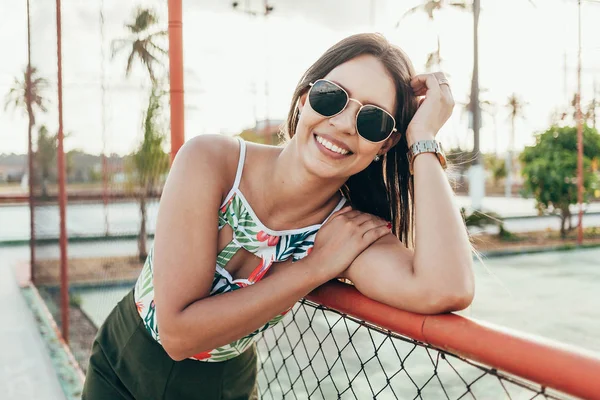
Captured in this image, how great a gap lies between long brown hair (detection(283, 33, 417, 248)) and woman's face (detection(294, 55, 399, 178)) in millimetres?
30

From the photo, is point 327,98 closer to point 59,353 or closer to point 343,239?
point 343,239

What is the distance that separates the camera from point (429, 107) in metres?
1.48

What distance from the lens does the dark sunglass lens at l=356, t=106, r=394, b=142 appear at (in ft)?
4.40

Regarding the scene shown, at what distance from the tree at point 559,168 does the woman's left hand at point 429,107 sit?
46.2 feet

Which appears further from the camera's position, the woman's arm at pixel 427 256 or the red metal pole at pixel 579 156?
the red metal pole at pixel 579 156

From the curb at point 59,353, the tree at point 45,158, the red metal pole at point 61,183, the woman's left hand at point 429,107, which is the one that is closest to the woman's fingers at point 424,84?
the woman's left hand at point 429,107

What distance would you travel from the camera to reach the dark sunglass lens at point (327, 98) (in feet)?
4.43

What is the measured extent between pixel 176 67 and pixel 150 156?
1.53 m

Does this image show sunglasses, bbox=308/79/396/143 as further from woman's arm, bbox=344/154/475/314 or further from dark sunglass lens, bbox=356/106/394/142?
woman's arm, bbox=344/154/475/314

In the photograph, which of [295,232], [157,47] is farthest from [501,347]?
[157,47]

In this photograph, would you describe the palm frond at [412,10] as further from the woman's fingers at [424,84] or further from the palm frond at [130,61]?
the woman's fingers at [424,84]

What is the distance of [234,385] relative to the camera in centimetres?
159

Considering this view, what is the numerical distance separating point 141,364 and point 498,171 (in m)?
43.2

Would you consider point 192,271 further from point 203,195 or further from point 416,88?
point 416,88
